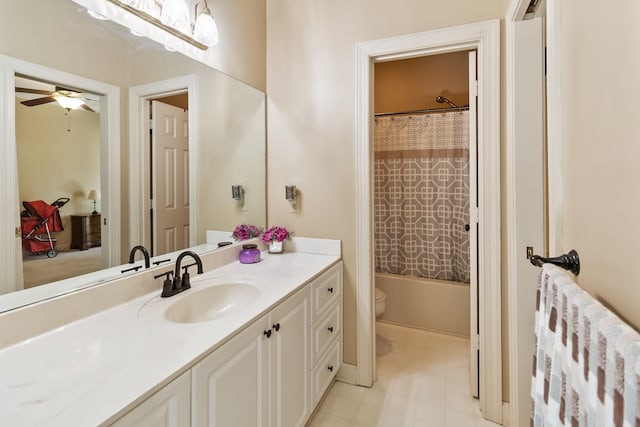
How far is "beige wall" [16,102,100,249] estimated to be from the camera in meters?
1.01

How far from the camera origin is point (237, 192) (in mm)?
2021

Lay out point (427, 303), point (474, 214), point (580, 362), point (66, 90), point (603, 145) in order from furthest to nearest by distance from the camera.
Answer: point (427, 303), point (474, 214), point (66, 90), point (603, 145), point (580, 362)

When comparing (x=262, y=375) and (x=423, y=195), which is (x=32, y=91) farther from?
(x=423, y=195)

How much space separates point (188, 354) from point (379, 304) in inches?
76.2

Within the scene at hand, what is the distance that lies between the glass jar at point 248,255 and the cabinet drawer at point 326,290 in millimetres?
444

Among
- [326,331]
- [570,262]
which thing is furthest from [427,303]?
[570,262]

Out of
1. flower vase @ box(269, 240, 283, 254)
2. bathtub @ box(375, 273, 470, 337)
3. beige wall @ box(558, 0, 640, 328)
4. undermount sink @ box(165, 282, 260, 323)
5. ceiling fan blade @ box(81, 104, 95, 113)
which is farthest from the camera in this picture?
bathtub @ box(375, 273, 470, 337)

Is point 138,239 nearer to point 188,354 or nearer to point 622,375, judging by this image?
point 188,354

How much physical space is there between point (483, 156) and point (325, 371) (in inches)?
57.7

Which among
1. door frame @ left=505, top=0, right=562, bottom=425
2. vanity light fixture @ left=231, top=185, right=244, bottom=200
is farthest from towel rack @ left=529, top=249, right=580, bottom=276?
vanity light fixture @ left=231, top=185, right=244, bottom=200

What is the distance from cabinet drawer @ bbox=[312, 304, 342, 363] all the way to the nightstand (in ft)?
3.44

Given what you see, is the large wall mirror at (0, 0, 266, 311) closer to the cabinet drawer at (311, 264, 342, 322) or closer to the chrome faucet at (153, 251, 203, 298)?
the chrome faucet at (153, 251, 203, 298)

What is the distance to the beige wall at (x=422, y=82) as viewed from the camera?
3.05 metres

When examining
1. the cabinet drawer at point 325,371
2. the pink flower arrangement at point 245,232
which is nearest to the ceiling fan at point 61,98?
the pink flower arrangement at point 245,232
